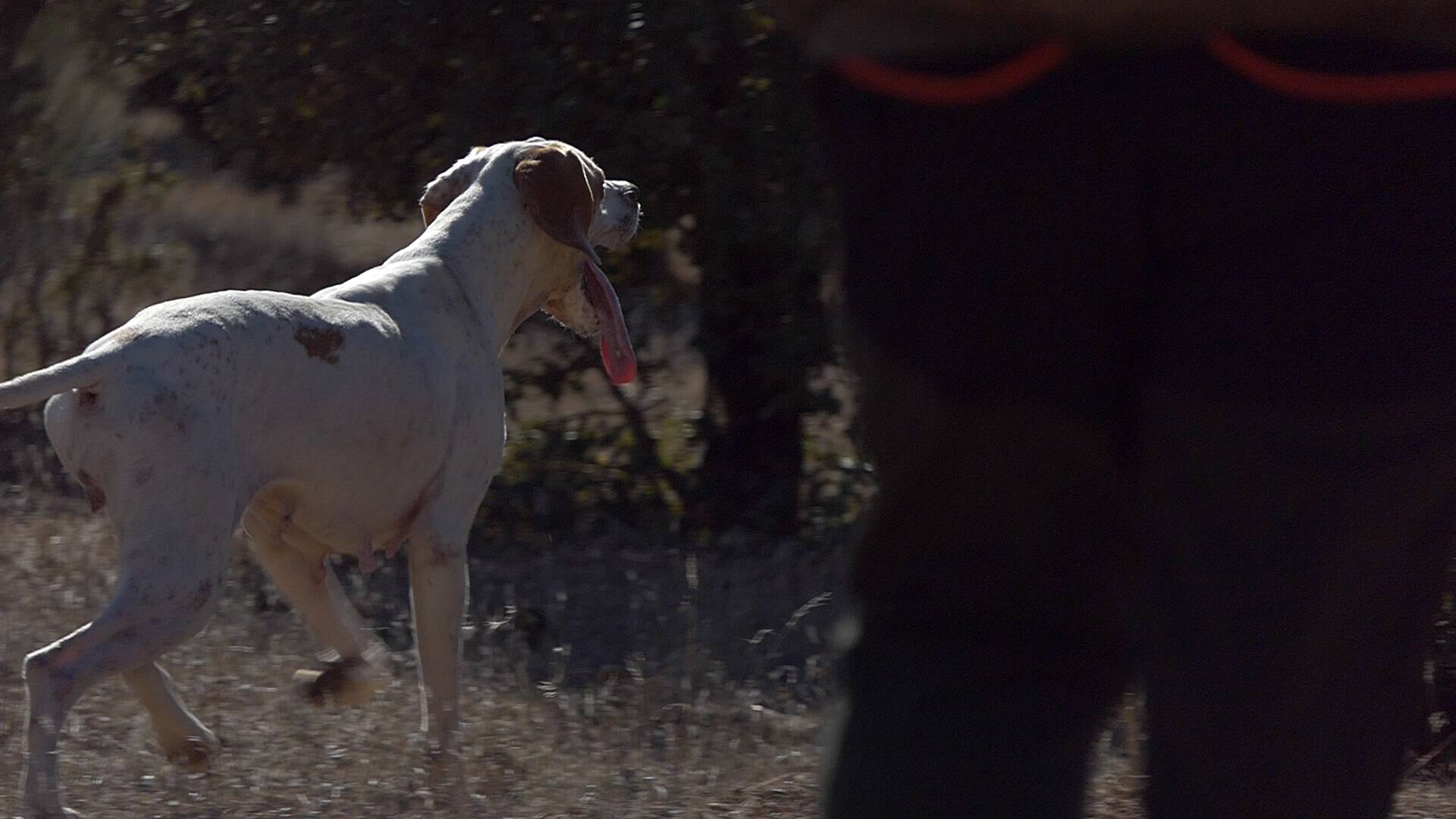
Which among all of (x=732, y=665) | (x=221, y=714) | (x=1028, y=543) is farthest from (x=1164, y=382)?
(x=732, y=665)

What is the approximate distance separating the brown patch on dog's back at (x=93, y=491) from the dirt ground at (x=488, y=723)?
617 mm

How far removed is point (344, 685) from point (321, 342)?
0.76 m

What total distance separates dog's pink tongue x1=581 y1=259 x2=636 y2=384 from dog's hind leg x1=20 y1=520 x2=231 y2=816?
1.32m

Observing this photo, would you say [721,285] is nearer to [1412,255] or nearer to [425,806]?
[425,806]

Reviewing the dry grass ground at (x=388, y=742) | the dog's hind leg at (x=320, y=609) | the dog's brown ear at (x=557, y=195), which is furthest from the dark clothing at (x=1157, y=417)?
the dog's brown ear at (x=557, y=195)

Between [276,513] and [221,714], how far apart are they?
2.85 ft

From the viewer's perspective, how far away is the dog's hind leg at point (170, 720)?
3508 millimetres

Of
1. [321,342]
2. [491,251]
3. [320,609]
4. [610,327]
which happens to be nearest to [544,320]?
[610,327]

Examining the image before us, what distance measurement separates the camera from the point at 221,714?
13.8 feet

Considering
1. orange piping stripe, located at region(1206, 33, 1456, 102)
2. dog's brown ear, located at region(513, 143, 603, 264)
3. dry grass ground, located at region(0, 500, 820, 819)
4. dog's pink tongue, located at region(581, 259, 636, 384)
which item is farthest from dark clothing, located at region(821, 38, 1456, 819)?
dog's pink tongue, located at region(581, 259, 636, 384)

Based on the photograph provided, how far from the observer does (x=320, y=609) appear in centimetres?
384

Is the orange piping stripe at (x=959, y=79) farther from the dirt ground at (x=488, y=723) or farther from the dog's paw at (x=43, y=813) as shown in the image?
the dog's paw at (x=43, y=813)

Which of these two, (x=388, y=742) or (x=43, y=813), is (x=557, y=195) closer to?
(x=388, y=742)

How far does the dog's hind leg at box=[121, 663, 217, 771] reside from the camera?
11.5 ft
